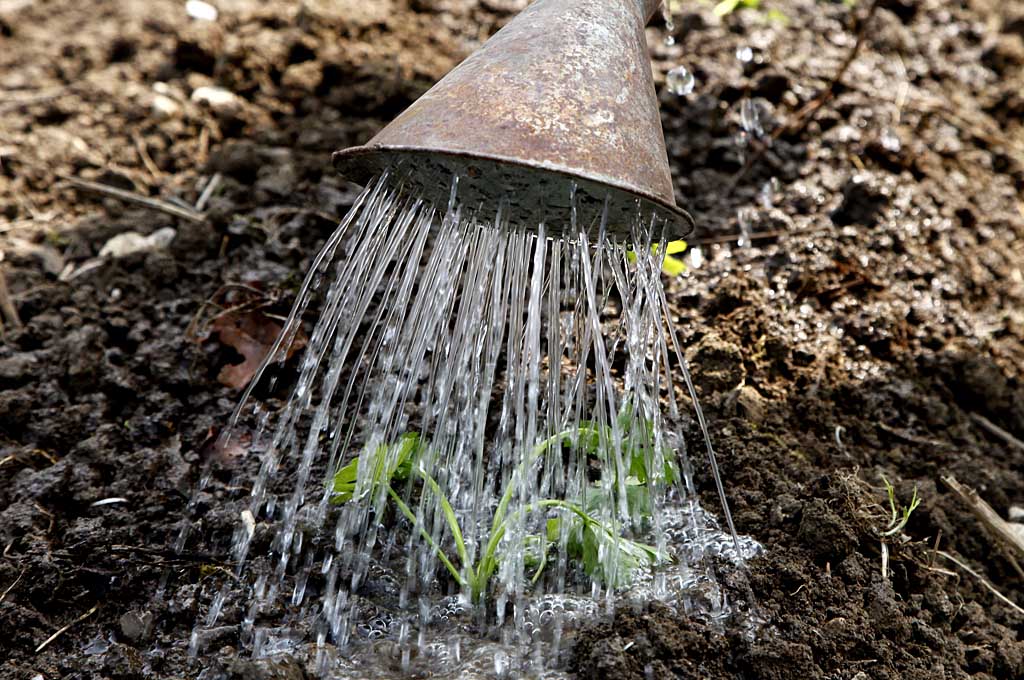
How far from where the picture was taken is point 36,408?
2.32 m

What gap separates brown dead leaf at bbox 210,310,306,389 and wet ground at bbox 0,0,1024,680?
0.04 ft

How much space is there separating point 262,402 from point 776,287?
150 centimetres

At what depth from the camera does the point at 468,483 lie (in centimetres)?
225

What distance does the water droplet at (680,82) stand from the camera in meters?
3.23

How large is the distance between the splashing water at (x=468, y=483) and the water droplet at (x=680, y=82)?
1.17m

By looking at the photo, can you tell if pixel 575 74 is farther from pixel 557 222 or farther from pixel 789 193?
pixel 789 193

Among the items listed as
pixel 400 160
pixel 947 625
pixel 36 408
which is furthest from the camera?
pixel 36 408

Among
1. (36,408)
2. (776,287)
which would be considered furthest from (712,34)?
(36,408)

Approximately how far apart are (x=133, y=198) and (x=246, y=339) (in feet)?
2.75

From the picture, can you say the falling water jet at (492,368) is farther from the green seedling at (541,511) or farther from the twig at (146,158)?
the twig at (146,158)

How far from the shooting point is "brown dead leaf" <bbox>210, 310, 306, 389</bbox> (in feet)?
8.20

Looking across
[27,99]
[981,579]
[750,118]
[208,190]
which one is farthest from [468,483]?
[27,99]

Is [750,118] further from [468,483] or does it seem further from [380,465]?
[380,465]

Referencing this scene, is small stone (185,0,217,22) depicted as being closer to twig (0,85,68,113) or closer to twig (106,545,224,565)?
twig (0,85,68,113)
